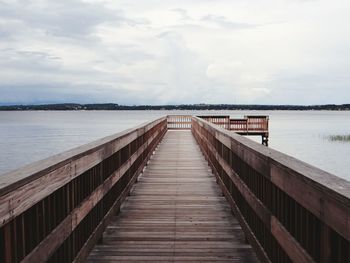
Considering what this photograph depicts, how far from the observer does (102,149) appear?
4840 mm

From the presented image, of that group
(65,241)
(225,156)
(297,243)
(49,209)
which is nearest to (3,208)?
(49,209)

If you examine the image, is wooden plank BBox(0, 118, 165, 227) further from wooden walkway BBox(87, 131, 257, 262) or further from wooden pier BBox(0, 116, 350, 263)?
wooden walkway BBox(87, 131, 257, 262)

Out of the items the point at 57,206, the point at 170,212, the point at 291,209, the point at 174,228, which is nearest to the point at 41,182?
the point at 57,206

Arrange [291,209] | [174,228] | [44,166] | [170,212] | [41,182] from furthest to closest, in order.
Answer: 1. [170,212]
2. [174,228]
3. [291,209]
4. [44,166]
5. [41,182]

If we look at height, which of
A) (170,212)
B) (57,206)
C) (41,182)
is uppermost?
(41,182)

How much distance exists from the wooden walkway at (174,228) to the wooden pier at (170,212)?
1 cm

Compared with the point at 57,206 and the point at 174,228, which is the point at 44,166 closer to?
the point at 57,206

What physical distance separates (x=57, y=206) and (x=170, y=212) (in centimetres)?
328

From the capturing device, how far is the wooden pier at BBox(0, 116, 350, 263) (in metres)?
2.48

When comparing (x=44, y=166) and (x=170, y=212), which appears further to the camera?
(x=170, y=212)

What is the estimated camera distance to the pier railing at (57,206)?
8.16ft

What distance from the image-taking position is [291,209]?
3.26m

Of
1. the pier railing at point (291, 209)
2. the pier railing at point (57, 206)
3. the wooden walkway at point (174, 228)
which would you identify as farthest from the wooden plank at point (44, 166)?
the pier railing at point (291, 209)

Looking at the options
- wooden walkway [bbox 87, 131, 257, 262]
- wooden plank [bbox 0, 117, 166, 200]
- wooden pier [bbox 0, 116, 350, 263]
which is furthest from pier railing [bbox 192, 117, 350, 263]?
wooden plank [bbox 0, 117, 166, 200]
